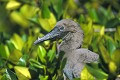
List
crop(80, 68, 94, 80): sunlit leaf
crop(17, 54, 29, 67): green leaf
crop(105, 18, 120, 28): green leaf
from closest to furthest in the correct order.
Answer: crop(80, 68, 94, 80): sunlit leaf < crop(17, 54, 29, 67): green leaf < crop(105, 18, 120, 28): green leaf

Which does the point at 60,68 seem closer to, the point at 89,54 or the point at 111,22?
the point at 89,54

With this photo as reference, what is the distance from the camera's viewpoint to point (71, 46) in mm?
3277

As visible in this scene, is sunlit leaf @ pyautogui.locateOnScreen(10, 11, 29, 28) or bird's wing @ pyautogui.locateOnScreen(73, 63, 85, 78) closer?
bird's wing @ pyautogui.locateOnScreen(73, 63, 85, 78)

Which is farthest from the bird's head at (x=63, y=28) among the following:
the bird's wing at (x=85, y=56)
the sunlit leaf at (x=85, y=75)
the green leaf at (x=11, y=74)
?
the sunlit leaf at (x=85, y=75)

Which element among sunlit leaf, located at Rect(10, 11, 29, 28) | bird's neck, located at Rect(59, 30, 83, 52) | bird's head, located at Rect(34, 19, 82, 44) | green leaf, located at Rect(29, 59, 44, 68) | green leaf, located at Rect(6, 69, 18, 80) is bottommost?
sunlit leaf, located at Rect(10, 11, 29, 28)

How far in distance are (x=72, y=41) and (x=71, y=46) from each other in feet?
0.13

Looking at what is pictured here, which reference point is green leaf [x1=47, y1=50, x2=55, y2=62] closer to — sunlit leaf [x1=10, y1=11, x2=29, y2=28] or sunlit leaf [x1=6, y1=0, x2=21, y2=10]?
sunlit leaf [x1=6, y1=0, x2=21, y2=10]

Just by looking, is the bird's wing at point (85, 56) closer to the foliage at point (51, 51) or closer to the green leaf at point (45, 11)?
the foliage at point (51, 51)

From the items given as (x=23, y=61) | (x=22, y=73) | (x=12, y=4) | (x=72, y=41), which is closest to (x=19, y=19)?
(x=12, y=4)

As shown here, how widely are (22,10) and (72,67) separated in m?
2.27

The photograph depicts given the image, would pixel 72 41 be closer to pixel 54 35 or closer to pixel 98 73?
pixel 54 35

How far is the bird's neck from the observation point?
10.7 ft

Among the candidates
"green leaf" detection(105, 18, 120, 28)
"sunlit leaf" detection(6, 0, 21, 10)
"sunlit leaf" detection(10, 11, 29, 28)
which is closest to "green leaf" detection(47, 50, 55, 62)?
"green leaf" detection(105, 18, 120, 28)

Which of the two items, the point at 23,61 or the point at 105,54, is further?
the point at 23,61
